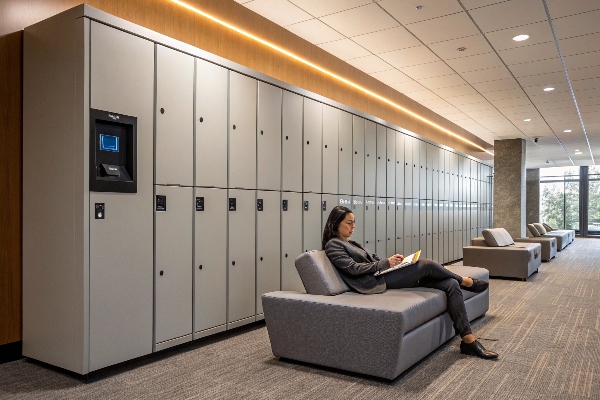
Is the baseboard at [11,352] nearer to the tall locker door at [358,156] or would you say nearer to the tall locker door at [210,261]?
the tall locker door at [210,261]

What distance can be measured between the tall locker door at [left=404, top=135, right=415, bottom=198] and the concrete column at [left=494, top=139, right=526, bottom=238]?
5171 mm

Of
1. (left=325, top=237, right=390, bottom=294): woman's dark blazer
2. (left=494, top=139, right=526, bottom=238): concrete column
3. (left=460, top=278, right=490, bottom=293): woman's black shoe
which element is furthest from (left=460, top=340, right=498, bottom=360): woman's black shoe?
(left=494, top=139, right=526, bottom=238): concrete column

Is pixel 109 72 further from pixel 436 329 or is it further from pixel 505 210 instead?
pixel 505 210

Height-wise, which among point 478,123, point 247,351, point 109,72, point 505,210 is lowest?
point 247,351

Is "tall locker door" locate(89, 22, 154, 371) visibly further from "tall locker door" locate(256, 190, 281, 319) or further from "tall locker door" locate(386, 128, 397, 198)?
"tall locker door" locate(386, 128, 397, 198)

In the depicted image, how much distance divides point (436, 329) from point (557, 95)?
20.2 feet

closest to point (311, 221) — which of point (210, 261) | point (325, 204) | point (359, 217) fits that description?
point (325, 204)

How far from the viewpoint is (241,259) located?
4.44 metres

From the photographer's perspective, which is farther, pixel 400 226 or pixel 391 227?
pixel 400 226

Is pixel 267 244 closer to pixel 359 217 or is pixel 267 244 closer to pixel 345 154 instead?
pixel 345 154

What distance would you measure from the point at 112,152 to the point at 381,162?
4707 millimetres

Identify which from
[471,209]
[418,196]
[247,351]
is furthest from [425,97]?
[247,351]

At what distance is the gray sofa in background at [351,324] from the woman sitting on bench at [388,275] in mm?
84

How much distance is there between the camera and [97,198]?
10.4ft
